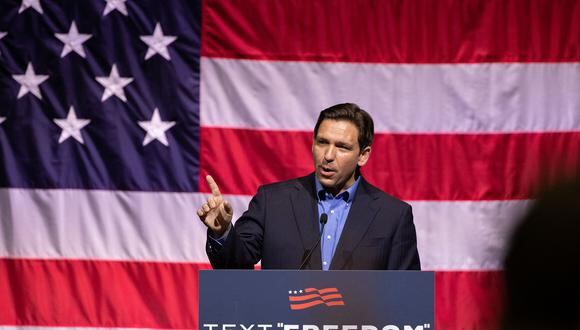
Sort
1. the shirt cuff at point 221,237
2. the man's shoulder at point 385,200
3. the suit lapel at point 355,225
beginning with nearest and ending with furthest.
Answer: the shirt cuff at point 221,237 < the suit lapel at point 355,225 < the man's shoulder at point 385,200

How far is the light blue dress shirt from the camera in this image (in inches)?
89.9

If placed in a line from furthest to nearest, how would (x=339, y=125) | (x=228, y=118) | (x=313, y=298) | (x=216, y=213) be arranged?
(x=228, y=118) < (x=339, y=125) < (x=216, y=213) < (x=313, y=298)

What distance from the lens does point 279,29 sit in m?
3.85

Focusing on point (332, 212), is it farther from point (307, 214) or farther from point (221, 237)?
point (221, 237)

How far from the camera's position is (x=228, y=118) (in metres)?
3.83

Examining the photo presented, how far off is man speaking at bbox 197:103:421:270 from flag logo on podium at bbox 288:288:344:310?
0.41 metres

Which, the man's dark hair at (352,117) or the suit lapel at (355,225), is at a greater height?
the man's dark hair at (352,117)

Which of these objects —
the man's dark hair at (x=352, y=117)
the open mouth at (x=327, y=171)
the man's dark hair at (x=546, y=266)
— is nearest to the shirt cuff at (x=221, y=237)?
the open mouth at (x=327, y=171)

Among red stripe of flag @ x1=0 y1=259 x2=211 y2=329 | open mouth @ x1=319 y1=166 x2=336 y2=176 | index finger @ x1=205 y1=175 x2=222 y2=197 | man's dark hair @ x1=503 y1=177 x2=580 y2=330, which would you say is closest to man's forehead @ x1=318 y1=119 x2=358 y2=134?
open mouth @ x1=319 y1=166 x2=336 y2=176

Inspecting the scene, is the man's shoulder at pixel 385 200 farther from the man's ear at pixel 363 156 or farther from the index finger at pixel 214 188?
the index finger at pixel 214 188

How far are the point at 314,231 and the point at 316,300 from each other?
0.62 meters

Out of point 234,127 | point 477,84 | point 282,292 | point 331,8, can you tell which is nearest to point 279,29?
point 331,8

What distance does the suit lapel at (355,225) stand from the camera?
2.19 meters

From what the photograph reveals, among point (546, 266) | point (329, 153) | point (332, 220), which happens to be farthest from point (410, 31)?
point (546, 266)
